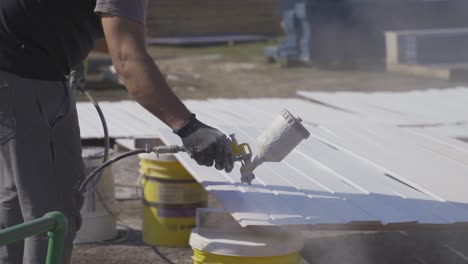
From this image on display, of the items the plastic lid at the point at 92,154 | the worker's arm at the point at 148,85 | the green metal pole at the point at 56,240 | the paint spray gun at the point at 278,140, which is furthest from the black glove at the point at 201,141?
the plastic lid at the point at 92,154

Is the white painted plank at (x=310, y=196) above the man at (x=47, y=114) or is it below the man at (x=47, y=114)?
below

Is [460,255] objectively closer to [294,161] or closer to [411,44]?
[294,161]

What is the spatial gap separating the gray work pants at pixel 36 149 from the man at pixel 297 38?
40.5ft

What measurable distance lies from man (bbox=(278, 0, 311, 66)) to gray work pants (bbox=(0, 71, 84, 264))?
40.5ft

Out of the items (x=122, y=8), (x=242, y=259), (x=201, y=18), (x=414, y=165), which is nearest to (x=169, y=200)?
(x=414, y=165)

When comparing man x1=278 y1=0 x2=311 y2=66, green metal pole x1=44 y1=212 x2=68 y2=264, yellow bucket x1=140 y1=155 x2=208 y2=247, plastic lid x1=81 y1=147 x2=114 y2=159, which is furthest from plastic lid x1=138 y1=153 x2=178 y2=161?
man x1=278 y1=0 x2=311 y2=66

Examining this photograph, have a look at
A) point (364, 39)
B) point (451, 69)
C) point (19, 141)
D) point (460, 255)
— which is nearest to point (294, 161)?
point (460, 255)

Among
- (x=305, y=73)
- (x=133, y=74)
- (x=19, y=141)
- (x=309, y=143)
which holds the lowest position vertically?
(x=305, y=73)

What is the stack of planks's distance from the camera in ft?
67.0

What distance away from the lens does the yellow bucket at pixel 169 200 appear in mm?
5383

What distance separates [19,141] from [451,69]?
1020 cm

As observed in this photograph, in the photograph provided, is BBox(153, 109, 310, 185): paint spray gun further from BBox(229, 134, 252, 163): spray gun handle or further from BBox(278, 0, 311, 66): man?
BBox(278, 0, 311, 66): man

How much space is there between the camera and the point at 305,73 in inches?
581

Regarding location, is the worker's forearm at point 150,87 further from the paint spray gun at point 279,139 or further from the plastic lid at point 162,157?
the plastic lid at point 162,157
